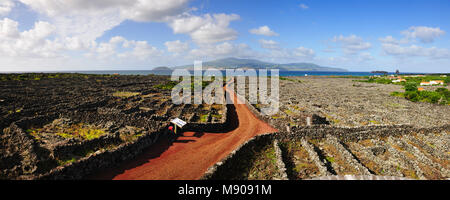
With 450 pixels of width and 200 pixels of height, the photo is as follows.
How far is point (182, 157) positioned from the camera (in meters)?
18.0

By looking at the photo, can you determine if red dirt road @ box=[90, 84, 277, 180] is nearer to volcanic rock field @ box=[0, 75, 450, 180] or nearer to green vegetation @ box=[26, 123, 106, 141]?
volcanic rock field @ box=[0, 75, 450, 180]

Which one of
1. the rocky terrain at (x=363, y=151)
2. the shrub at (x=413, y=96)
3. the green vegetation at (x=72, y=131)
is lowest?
the rocky terrain at (x=363, y=151)

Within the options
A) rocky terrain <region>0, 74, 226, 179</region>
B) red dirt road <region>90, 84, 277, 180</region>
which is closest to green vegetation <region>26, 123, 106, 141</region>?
rocky terrain <region>0, 74, 226, 179</region>

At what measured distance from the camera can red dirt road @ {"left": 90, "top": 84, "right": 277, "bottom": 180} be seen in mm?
15086

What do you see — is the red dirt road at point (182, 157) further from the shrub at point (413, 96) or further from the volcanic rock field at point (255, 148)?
the shrub at point (413, 96)

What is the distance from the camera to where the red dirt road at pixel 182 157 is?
1509 centimetres

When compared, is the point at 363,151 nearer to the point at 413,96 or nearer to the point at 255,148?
the point at 255,148

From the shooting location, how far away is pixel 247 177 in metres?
15.1

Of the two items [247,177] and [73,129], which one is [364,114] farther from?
[73,129]

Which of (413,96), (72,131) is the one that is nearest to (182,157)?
(72,131)

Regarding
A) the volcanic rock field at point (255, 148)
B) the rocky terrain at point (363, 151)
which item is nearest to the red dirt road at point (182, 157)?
the volcanic rock field at point (255, 148)
